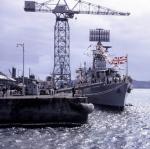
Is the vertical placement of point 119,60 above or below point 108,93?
above

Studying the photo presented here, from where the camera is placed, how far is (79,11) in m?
151

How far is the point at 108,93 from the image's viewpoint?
5059 inches

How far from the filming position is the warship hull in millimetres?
126562

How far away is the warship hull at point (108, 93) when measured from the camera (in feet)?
415

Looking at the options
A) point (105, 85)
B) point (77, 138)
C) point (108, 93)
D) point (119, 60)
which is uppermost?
point (119, 60)

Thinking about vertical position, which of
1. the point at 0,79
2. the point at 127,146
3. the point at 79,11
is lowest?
the point at 127,146

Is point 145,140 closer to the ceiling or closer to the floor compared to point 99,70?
closer to the floor

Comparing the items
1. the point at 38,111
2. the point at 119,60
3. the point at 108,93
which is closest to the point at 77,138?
the point at 38,111

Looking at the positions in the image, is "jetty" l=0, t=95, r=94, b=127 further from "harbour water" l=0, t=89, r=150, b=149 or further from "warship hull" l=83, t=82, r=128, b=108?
"warship hull" l=83, t=82, r=128, b=108

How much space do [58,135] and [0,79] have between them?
131ft

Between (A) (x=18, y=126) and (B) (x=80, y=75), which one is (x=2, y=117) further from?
(B) (x=80, y=75)

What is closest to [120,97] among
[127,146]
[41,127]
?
[41,127]

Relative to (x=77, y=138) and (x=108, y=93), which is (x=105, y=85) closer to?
(x=108, y=93)

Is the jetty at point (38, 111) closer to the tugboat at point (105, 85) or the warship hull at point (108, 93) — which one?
the tugboat at point (105, 85)
